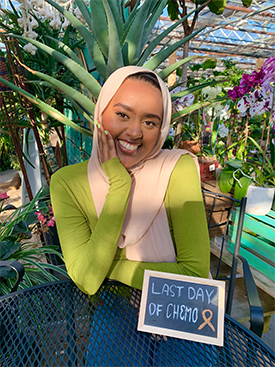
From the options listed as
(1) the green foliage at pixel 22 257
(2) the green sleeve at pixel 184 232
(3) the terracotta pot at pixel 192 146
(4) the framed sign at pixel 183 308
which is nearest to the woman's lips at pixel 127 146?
(2) the green sleeve at pixel 184 232

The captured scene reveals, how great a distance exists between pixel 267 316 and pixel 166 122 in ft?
4.87

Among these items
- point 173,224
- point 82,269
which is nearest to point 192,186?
point 173,224

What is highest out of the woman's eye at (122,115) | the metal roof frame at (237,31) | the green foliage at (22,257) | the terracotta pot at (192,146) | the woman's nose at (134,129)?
the metal roof frame at (237,31)

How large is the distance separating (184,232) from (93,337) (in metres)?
0.42

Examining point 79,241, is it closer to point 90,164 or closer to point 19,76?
point 90,164

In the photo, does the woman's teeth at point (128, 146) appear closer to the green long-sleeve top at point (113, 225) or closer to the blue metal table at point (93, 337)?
the green long-sleeve top at point (113, 225)

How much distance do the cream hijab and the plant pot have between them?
114 centimetres

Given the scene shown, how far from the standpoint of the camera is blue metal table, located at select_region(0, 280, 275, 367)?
625mm

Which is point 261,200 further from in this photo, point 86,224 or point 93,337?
point 93,337

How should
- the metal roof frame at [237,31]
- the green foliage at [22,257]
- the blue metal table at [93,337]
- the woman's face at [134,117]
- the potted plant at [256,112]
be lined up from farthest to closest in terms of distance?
1. the metal roof frame at [237,31]
2. the potted plant at [256,112]
3. the green foliage at [22,257]
4. the woman's face at [134,117]
5. the blue metal table at [93,337]

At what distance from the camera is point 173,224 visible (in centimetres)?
89

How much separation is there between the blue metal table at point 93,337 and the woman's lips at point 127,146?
0.48m

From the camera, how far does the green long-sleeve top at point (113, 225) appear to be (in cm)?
80

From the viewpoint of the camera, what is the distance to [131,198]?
92 centimetres
